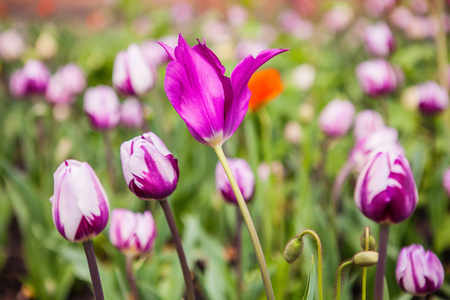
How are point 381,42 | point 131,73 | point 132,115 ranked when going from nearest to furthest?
point 131,73 → point 132,115 → point 381,42

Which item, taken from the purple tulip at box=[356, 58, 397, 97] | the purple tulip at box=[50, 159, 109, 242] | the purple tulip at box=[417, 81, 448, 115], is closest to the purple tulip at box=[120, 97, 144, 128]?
the purple tulip at box=[356, 58, 397, 97]

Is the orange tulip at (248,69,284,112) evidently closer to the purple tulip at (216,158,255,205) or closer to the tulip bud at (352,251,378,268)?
the purple tulip at (216,158,255,205)

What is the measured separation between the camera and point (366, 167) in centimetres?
58

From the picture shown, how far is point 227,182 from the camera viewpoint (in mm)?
840

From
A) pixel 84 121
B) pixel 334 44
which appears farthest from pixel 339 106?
pixel 334 44

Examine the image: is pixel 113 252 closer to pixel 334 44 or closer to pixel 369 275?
pixel 369 275

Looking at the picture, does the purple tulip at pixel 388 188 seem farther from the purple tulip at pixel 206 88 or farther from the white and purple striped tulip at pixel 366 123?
the white and purple striped tulip at pixel 366 123

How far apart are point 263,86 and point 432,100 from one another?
0.57m

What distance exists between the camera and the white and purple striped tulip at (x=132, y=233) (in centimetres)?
79

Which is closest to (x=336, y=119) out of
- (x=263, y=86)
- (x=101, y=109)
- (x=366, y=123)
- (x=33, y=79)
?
(x=366, y=123)

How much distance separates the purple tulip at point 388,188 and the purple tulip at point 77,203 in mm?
338

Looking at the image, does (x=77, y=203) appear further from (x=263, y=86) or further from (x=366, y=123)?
(x=366, y=123)

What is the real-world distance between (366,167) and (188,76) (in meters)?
0.26

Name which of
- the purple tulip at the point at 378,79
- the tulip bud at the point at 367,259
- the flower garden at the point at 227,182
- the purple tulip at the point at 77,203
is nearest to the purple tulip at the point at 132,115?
the flower garden at the point at 227,182
